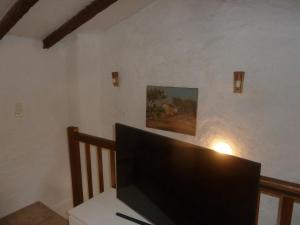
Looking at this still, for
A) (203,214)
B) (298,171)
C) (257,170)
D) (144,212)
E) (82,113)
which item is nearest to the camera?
(257,170)

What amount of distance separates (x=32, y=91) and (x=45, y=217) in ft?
4.77

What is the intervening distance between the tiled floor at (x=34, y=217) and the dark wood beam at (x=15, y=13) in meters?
2.00

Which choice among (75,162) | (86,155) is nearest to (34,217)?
(75,162)

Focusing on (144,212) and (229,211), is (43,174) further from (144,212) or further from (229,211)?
(229,211)

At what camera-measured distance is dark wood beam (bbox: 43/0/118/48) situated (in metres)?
2.47

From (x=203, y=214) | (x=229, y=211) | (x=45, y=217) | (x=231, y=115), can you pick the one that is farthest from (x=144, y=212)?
(x=45, y=217)

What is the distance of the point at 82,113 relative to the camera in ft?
11.1

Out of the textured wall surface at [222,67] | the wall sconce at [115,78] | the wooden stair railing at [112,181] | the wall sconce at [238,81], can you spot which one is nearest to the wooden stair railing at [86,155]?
the wooden stair railing at [112,181]

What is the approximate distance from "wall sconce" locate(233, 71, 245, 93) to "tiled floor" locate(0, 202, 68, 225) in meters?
2.33

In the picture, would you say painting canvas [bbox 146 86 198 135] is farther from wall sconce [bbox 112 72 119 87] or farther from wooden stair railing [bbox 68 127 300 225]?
wooden stair railing [bbox 68 127 300 225]

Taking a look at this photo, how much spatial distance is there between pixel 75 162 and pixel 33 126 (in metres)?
0.87

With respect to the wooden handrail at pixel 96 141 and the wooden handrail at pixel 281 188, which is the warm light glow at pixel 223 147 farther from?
→ the wooden handrail at pixel 281 188

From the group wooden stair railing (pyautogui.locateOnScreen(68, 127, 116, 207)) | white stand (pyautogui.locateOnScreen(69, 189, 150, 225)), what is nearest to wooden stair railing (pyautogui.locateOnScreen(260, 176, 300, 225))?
white stand (pyautogui.locateOnScreen(69, 189, 150, 225))

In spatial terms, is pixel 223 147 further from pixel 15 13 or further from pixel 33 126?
pixel 15 13
